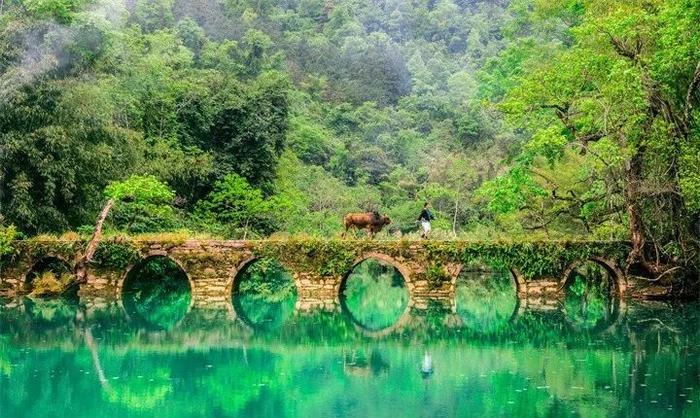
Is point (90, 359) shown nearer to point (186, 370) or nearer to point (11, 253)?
point (186, 370)

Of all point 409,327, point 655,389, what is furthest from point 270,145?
point 655,389

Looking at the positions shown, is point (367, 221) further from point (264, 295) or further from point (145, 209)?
point (145, 209)

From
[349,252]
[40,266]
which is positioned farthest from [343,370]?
[40,266]

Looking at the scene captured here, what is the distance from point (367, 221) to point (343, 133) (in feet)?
79.5

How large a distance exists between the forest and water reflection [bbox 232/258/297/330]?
1541 mm

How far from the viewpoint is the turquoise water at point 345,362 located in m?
13.4

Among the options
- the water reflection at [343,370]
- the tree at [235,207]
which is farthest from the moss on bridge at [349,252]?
the tree at [235,207]

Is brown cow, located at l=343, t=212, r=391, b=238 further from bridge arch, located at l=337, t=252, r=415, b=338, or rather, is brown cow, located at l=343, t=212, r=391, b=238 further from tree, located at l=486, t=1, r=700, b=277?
tree, located at l=486, t=1, r=700, b=277

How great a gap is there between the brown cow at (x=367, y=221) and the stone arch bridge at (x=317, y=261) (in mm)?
1170

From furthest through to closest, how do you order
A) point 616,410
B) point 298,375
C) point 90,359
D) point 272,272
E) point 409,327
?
point 272,272
point 409,327
point 90,359
point 298,375
point 616,410

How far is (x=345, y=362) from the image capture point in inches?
701

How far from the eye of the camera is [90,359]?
17.3 meters

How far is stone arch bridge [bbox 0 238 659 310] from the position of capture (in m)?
28.1

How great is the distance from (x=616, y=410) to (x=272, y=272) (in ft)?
77.5
